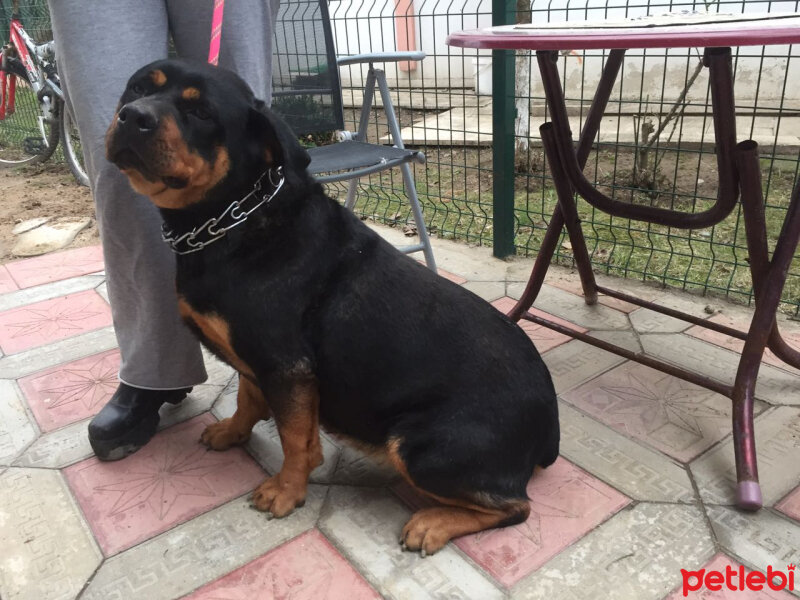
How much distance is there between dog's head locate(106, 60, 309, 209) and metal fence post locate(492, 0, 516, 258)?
2.08 metres

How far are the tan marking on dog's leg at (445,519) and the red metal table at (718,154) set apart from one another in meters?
0.71

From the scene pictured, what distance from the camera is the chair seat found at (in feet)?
9.40

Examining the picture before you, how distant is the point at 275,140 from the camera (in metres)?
1.70

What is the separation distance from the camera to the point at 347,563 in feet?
5.82

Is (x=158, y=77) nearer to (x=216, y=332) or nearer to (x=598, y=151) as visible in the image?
(x=216, y=332)

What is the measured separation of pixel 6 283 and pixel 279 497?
9.39 feet

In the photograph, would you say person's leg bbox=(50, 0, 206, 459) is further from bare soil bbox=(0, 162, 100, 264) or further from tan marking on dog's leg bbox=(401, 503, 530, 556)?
bare soil bbox=(0, 162, 100, 264)

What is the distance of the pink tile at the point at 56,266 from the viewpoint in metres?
3.89

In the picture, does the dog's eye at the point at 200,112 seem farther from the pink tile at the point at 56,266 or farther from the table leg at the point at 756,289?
the pink tile at the point at 56,266

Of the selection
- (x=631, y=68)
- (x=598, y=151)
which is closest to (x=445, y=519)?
(x=598, y=151)

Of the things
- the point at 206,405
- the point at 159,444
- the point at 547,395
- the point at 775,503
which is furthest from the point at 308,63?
the point at 775,503

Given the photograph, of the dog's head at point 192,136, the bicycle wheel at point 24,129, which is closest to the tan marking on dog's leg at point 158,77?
the dog's head at point 192,136

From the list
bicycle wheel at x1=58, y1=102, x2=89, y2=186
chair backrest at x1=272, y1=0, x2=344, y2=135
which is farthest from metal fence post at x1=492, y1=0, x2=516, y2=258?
bicycle wheel at x1=58, y1=102, x2=89, y2=186

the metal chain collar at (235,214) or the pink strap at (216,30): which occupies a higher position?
the pink strap at (216,30)
